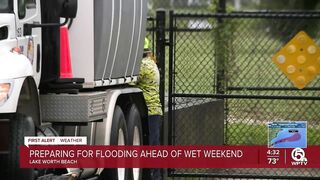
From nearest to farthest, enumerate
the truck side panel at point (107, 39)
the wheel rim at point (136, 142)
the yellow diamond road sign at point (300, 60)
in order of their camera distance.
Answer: the truck side panel at point (107, 39)
the wheel rim at point (136, 142)
the yellow diamond road sign at point (300, 60)

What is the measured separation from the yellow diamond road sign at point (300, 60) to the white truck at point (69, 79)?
2.05 metres

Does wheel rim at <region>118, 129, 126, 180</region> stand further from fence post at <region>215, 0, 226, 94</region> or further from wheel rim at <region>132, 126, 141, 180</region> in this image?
fence post at <region>215, 0, 226, 94</region>

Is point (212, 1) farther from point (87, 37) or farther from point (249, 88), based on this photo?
point (87, 37)

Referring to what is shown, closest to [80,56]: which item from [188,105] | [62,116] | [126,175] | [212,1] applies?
[62,116]

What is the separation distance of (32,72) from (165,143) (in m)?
4.39

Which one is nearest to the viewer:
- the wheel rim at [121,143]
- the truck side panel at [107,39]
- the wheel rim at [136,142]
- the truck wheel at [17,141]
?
the truck wheel at [17,141]

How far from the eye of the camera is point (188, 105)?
1277 cm

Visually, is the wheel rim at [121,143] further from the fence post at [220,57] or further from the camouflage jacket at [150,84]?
the fence post at [220,57]

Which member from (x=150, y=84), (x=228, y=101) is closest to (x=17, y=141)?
(x=150, y=84)

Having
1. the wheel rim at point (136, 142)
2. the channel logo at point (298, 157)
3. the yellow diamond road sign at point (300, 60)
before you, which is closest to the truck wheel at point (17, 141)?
the wheel rim at point (136, 142)

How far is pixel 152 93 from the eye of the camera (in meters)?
12.5

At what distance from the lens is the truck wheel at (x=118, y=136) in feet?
34.6

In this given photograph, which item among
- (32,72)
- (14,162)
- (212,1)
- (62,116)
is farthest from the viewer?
(212,1)

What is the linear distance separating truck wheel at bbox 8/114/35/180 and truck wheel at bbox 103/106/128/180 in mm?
2281
